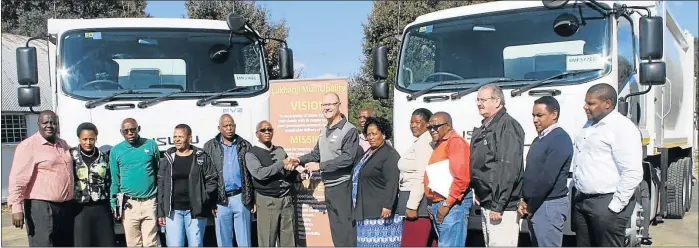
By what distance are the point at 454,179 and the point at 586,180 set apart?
98 centimetres

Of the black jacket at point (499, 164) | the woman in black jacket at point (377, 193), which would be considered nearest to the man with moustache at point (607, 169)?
the black jacket at point (499, 164)

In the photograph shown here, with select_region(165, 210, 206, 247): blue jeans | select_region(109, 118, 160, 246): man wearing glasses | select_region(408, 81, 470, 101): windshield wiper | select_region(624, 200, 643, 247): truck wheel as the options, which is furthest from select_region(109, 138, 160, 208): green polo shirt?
select_region(624, 200, 643, 247): truck wheel

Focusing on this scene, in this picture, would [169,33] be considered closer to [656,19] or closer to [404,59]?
[404,59]

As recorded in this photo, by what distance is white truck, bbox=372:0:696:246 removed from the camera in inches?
230

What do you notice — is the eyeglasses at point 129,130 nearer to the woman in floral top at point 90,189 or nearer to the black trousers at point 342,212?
the woman in floral top at point 90,189

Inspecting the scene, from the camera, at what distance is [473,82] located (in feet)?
20.7

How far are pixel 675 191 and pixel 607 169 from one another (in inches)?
225

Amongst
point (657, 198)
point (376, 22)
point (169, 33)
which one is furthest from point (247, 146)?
point (376, 22)

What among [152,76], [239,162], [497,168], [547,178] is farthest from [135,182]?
[547,178]

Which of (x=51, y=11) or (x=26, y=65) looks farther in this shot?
(x=51, y=11)

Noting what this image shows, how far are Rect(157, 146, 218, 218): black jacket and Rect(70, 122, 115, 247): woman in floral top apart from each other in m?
0.50

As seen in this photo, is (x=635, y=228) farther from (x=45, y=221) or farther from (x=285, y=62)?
(x=45, y=221)

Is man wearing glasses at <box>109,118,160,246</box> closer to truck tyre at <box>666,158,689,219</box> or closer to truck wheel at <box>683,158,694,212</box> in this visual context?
truck tyre at <box>666,158,689,219</box>

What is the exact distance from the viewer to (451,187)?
16.6ft
